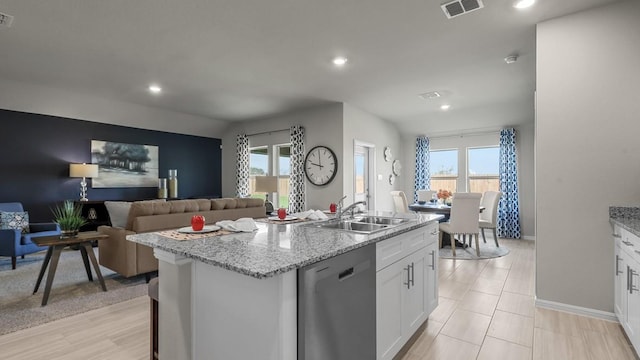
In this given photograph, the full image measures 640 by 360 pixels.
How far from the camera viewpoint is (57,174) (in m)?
5.31

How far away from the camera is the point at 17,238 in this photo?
13.4 feet

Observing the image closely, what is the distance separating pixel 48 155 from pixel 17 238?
5.86ft

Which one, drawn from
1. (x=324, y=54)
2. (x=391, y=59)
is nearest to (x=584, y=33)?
(x=391, y=59)

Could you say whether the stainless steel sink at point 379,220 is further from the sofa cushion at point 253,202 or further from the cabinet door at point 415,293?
the sofa cushion at point 253,202

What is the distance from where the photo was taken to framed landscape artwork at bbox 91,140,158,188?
5781 mm

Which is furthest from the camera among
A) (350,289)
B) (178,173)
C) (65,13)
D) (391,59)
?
(178,173)

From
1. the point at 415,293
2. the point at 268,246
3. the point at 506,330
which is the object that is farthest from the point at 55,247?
the point at 506,330

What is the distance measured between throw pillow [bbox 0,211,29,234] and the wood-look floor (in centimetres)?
282

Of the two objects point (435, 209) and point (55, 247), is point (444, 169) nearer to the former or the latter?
point (435, 209)

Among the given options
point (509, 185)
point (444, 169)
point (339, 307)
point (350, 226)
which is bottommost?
point (339, 307)

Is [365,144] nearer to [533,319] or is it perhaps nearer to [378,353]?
[533,319]

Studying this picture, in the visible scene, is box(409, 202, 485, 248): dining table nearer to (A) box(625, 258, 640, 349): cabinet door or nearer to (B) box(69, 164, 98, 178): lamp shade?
(A) box(625, 258, 640, 349): cabinet door

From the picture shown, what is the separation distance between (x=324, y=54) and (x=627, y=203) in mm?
3166

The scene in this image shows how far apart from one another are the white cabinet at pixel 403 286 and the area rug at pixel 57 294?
273cm
